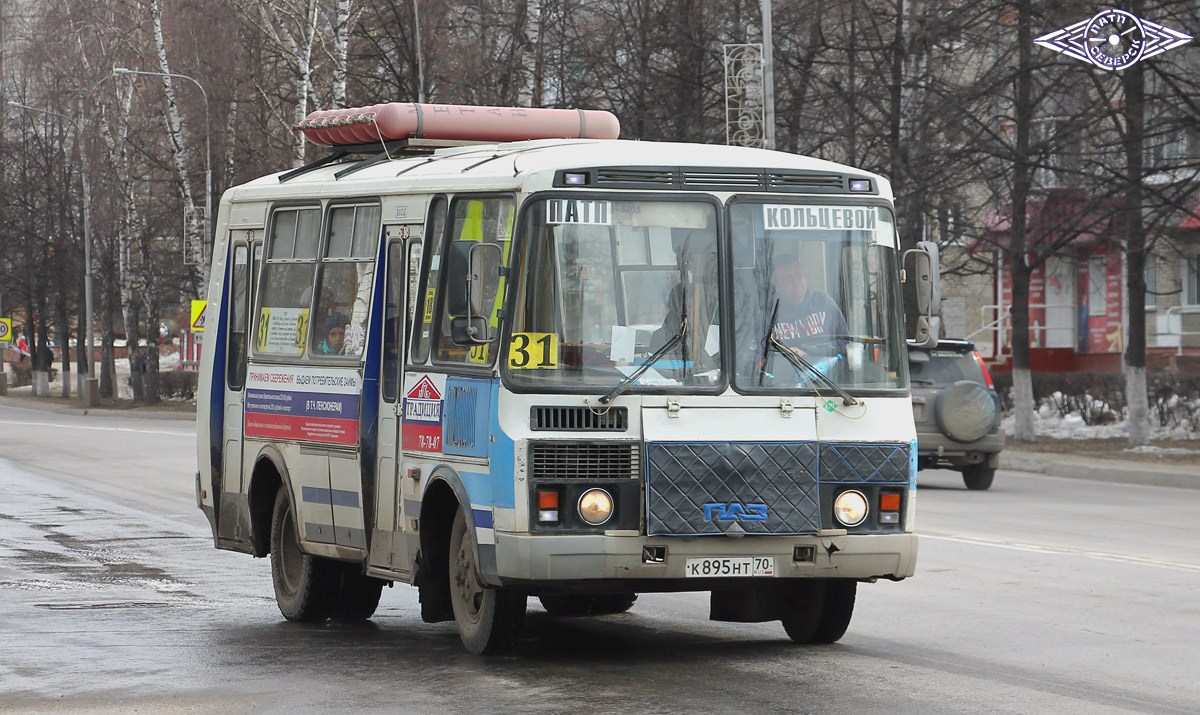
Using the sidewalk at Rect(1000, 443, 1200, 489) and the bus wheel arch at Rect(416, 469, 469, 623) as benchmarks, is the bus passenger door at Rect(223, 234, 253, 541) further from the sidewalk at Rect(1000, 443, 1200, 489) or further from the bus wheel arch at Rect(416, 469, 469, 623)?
the sidewalk at Rect(1000, 443, 1200, 489)

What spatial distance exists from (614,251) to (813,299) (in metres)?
1.07

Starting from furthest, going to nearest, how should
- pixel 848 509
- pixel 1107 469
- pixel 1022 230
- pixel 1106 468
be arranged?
pixel 1022 230
pixel 1106 468
pixel 1107 469
pixel 848 509

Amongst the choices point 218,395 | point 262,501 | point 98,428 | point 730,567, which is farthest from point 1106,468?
point 98,428

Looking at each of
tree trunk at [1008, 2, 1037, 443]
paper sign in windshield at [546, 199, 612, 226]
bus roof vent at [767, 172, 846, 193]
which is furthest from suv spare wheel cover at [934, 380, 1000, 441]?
paper sign in windshield at [546, 199, 612, 226]

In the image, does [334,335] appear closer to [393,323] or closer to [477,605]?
[393,323]

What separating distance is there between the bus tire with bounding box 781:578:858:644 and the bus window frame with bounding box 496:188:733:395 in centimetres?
146

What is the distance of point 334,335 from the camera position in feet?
35.2

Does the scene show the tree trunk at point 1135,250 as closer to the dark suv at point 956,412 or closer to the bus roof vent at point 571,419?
the dark suv at point 956,412

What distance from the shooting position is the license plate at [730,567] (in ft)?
28.5

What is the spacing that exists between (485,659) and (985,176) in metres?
21.7

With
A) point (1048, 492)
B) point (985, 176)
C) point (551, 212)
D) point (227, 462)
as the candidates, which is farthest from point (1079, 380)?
point (551, 212)

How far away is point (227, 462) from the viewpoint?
474 inches

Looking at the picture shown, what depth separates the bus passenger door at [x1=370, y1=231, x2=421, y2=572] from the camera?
9.90 m

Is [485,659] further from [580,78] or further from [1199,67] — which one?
[580,78]
